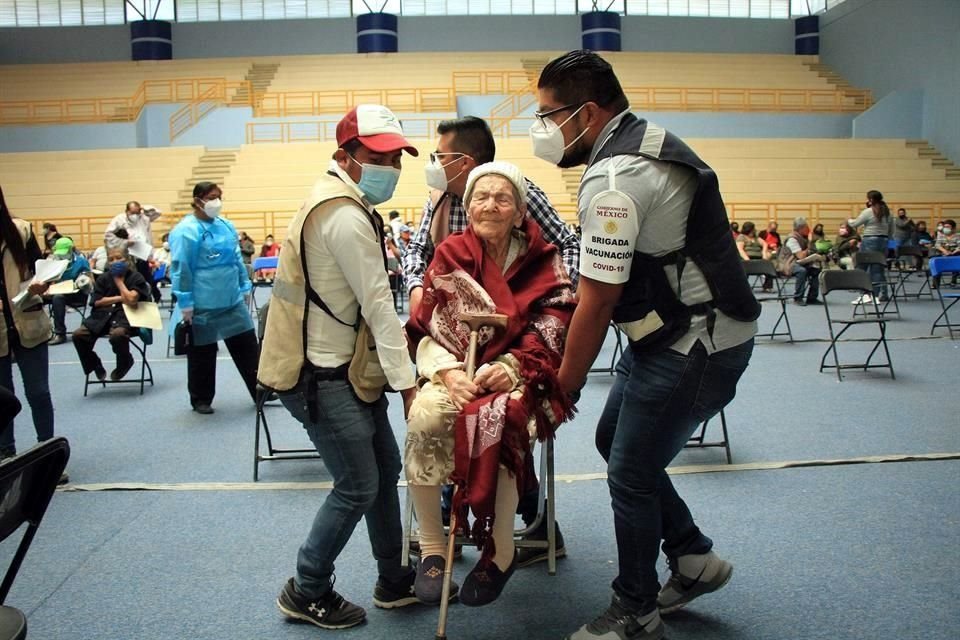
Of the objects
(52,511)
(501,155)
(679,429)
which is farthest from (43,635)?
(501,155)

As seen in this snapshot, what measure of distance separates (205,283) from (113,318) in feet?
6.24

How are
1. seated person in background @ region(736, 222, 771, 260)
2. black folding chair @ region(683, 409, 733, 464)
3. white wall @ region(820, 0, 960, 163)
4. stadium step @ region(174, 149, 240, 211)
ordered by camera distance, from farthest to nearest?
white wall @ region(820, 0, 960, 163) → stadium step @ region(174, 149, 240, 211) → seated person in background @ region(736, 222, 771, 260) → black folding chair @ region(683, 409, 733, 464)

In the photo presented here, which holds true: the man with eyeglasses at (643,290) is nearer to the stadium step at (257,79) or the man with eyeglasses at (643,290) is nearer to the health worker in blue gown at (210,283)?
the health worker in blue gown at (210,283)

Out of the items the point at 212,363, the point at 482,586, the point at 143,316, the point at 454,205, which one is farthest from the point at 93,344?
the point at 482,586

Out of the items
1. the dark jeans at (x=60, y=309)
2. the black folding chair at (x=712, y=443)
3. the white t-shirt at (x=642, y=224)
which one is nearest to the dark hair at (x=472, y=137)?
the white t-shirt at (x=642, y=224)

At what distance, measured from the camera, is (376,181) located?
2.71 metres

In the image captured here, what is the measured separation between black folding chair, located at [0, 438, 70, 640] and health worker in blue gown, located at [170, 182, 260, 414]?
3.76 metres

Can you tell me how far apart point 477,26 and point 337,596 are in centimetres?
2761

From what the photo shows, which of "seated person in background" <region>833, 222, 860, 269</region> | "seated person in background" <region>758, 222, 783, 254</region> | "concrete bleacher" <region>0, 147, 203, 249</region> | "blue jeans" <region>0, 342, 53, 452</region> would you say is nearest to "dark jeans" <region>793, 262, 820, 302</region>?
"seated person in background" <region>833, 222, 860, 269</region>

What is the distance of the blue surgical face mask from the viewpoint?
8.86 ft

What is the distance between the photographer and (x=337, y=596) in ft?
9.22

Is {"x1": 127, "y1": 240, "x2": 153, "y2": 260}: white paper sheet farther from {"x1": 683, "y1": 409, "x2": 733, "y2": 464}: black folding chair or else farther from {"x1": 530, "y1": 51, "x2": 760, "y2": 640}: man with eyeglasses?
{"x1": 530, "y1": 51, "x2": 760, "y2": 640}: man with eyeglasses

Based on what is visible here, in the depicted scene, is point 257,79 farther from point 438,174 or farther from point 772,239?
point 438,174

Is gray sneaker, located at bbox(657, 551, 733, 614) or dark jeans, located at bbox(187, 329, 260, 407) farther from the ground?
dark jeans, located at bbox(187, 329, 260, 407)
